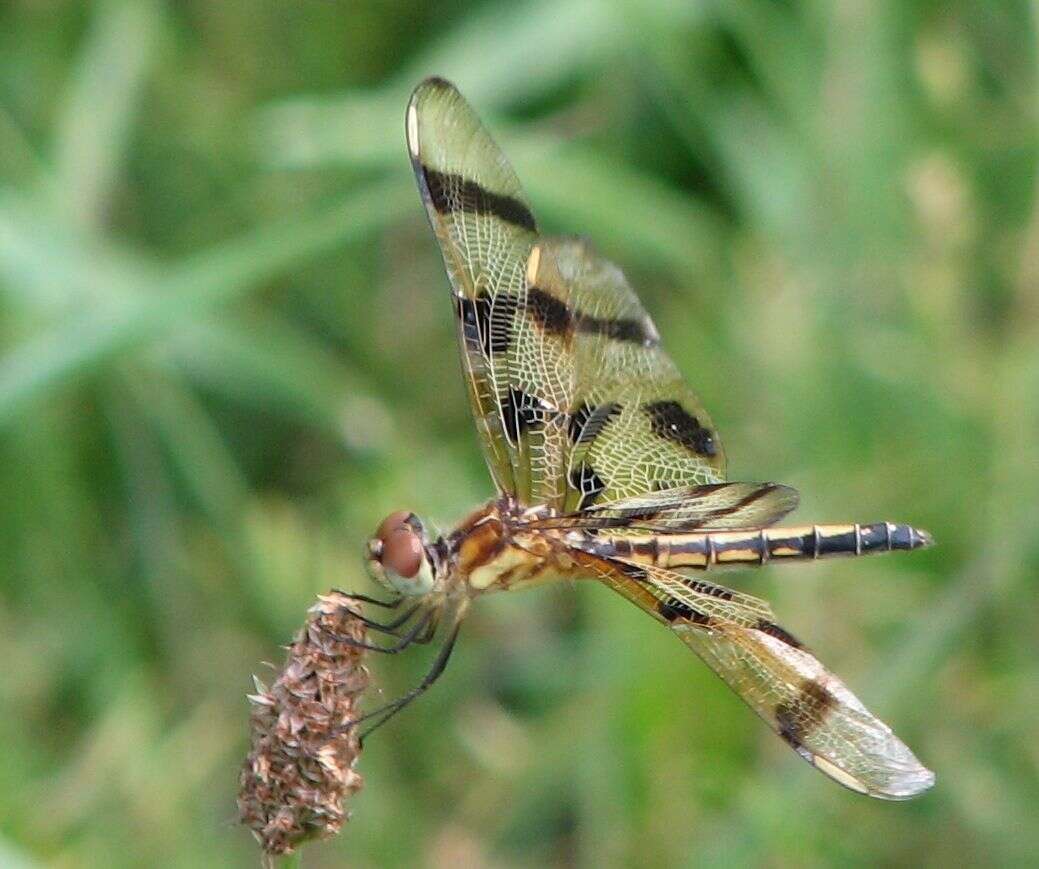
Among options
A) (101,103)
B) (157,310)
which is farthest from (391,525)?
(101,103)

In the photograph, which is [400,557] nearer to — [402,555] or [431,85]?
[402,555]

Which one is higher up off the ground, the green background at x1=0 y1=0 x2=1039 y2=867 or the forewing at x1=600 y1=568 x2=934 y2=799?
the green background at x1=0 y1=0 x2=1039 y2=867

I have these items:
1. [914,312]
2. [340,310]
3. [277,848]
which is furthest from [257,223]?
[277,848]

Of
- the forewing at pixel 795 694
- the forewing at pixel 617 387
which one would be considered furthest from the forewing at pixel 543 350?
the forewing at pixel 795 694

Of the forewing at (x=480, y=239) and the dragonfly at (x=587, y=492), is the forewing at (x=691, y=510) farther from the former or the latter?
the forewing at (x=480, y=239)

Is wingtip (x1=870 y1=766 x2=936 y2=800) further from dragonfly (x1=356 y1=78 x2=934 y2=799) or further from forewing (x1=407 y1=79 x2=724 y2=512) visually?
forewing (x1=407 y1=79 x2=724 y2=512)

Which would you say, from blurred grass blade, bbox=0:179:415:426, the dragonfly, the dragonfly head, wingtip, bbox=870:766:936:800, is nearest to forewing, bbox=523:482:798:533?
the dragonfly

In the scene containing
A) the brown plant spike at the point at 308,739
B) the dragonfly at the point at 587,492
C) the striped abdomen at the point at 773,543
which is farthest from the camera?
the striped abdomen at the point at 773,543

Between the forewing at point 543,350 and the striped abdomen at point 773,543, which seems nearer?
the forewing at point 543,350
